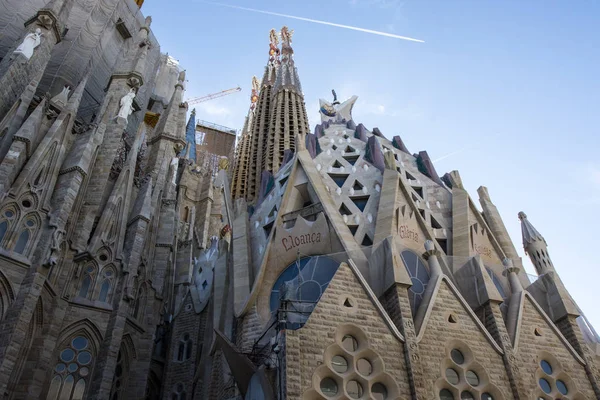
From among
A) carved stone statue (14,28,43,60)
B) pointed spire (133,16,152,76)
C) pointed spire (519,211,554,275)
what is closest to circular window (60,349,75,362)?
carved stone statue (14,28,43,60)

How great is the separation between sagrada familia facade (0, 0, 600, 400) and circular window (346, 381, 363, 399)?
3 cm

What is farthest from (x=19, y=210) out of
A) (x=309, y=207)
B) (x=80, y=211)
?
(x=309, y=207)

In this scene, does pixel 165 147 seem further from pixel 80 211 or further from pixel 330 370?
pixel 330 370

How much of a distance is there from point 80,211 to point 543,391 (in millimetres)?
13804

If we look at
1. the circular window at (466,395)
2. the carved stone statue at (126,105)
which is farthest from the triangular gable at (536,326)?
the carved stone statue at (126,105)

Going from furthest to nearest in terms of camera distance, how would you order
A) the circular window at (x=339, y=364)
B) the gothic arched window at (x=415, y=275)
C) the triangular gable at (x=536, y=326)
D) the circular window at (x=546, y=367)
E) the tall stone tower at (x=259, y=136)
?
1. the tall stone tower at (x=259, y=136)
2. the gothic arched window at (x=415, y=275)
3. the triangular gable at (x=536, y=326)
4. the circular window at (x=546, y=367)
5. the circular window at (x=339, y=364)

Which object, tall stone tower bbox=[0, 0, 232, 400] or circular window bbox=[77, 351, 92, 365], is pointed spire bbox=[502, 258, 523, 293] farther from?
circular window bbox=[77, 351, 92, 365]

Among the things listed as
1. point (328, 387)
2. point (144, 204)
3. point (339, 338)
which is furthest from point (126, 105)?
point (328, 387)

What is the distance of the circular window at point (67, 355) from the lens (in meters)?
13.6

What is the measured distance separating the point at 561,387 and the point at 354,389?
5431 millimetres

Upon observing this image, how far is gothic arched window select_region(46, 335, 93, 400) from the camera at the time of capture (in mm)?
13070

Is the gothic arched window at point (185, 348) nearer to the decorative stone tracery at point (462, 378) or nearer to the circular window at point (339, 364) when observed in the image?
the circular window at point (339, 364)

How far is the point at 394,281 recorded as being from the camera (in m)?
12.2

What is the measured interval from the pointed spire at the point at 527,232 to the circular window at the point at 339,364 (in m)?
10.7
